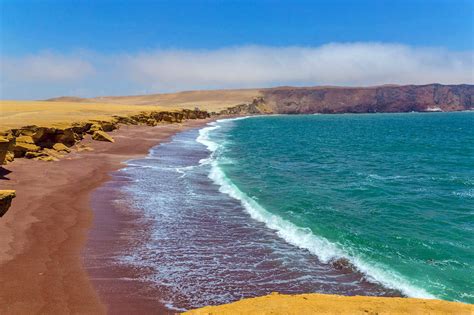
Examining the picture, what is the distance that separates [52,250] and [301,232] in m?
9.72

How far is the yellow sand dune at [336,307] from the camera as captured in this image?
688 centimetres

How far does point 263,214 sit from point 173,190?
7.21 metres

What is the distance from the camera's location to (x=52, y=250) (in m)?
13.8

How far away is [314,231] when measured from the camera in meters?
17.3

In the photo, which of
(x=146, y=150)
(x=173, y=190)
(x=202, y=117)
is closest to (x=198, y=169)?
(x=173, y=190)

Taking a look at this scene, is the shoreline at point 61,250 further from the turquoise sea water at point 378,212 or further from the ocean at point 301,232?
the turquoise sea water at point 378,212

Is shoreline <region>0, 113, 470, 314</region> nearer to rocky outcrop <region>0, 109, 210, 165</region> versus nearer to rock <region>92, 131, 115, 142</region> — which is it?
rocky outcrop <region>0, 109, 210, 165</region>

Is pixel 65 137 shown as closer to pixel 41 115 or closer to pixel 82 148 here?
pixel 82 148

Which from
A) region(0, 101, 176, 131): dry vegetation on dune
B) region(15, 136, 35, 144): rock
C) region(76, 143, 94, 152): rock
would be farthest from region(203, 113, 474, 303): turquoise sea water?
region(0, 101, 176, 131): dry vegetation on dune

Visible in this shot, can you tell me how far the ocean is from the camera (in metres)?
12.2

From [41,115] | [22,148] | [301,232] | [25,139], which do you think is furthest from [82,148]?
[301,232]

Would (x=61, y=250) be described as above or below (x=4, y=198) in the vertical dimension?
below

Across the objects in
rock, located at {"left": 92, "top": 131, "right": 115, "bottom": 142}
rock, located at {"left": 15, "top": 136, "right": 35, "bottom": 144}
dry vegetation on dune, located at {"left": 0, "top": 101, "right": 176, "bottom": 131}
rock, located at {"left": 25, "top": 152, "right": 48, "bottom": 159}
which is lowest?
rock, located at {"left": 25, "top": 152, "right": 48, "bottom": 159}

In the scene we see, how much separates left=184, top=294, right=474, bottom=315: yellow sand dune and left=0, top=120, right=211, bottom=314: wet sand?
3.85 meters
